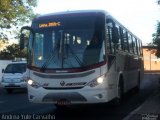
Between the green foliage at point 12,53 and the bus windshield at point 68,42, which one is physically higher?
the bus windshield at point 68,42

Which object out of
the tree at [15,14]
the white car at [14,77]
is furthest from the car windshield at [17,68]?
the tree at [15,14]

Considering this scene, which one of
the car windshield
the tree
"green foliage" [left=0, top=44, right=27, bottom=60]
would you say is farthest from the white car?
"green foliage" [left=0, top=44, right=27, bottom=60]

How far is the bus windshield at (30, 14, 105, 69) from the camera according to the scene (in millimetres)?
13125

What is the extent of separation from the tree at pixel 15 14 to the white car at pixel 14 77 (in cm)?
971

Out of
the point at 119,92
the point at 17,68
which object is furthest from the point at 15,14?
the point at 119,92

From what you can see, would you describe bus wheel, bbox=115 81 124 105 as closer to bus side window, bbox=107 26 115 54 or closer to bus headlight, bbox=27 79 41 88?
bus side window, bbox=107 26 115 54

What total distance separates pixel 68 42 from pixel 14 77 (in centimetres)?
1400

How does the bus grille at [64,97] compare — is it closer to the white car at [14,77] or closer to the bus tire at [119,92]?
the bus tire at [119,92]

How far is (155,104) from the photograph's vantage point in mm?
15398

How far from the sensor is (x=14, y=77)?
26781mm

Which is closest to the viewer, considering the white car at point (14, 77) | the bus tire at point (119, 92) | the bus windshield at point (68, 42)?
the bus windshield at point (68, 42)

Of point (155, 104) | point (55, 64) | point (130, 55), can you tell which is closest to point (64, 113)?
point (55, 64)

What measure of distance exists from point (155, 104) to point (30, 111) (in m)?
4.33

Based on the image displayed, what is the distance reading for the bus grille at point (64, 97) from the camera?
12875mm
